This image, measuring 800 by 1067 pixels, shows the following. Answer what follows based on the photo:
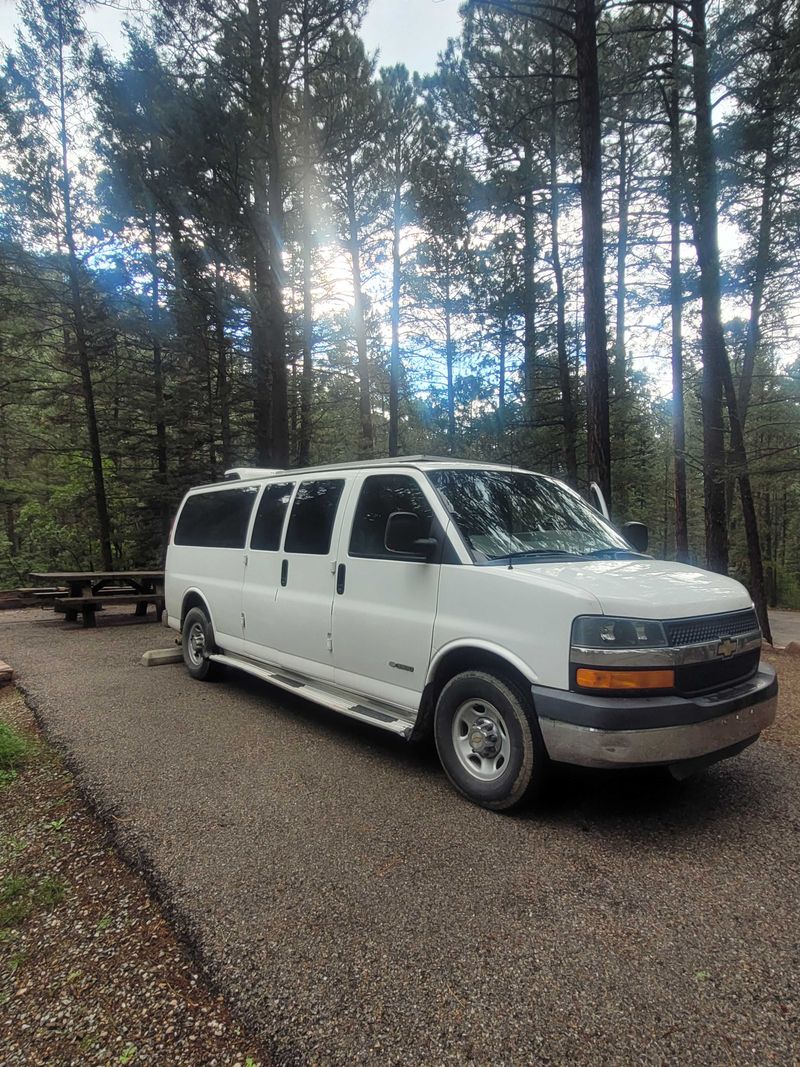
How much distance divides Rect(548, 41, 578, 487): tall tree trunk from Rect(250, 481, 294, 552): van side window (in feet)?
27.3

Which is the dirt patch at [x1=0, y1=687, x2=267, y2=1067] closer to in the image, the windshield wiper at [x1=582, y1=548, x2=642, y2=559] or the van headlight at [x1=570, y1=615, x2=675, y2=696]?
the van headlight at [x1=570, y1=615, x2=675, y2=696]

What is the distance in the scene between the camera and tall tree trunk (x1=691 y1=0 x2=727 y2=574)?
8797 millimetres

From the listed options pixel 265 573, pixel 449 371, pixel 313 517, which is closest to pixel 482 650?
pixel 313 517

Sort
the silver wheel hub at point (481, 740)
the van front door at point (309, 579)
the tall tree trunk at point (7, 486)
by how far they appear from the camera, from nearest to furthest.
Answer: the silver wheel hub at point (481, 740)
the van front door at point (309, 579)
the tall tree trunk at point (7, 486)

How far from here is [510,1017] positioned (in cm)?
176

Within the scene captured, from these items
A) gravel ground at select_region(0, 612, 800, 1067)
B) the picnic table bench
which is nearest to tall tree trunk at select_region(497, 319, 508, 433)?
the picnic table bench

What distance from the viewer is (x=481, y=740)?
3162 mm

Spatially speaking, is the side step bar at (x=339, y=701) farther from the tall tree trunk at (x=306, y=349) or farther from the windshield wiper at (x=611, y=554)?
the tall tree trunk at (x=306, y=349)

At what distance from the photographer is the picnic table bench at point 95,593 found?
9578mm

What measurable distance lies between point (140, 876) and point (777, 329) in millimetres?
16616

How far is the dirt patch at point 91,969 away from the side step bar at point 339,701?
1.53 metres

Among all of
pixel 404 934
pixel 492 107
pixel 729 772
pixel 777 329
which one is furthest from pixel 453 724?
pixel 777 329

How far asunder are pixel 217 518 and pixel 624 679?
4.61 m

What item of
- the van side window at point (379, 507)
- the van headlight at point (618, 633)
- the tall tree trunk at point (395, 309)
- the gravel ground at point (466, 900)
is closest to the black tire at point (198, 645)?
the gravel ground at point (466, 900)
